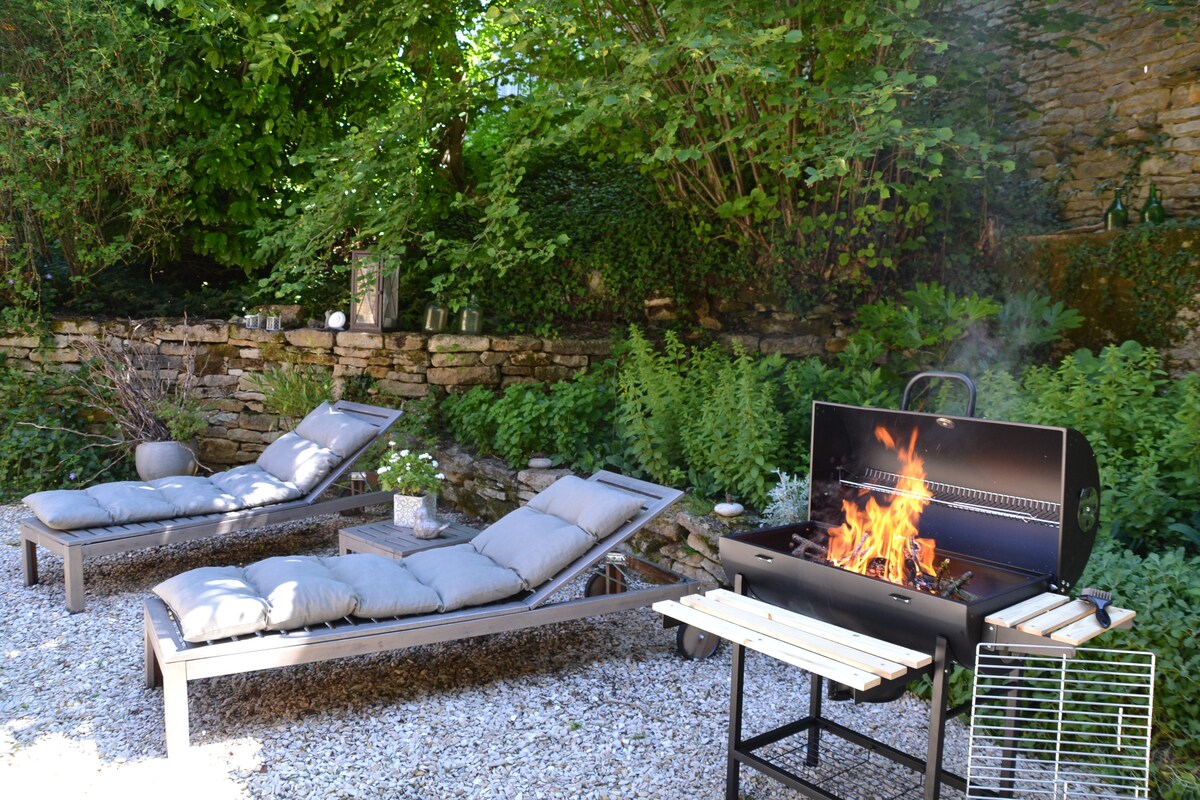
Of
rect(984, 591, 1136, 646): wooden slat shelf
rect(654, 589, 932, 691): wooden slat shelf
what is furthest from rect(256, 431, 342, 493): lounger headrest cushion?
rect(984, 591, 1136, 646): wooden slat shelf

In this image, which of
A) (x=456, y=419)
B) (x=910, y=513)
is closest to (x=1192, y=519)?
(x=910, y=513)

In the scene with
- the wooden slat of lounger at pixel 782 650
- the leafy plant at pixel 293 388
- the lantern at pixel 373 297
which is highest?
the lantern at pixel 373 297

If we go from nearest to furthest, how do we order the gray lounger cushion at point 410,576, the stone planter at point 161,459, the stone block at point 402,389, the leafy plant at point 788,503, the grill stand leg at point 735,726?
the grill stand leg at point 735,726 < the gray lounger cushion at point 410,576 < the leafy plant at point 788,503 < the stone planter at point 161,459 < the stone block at point 402,389

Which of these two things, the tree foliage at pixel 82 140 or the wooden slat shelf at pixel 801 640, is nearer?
the wooden slat shelf at pixel 801 640

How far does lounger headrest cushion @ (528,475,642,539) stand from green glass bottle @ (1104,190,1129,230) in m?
4.75

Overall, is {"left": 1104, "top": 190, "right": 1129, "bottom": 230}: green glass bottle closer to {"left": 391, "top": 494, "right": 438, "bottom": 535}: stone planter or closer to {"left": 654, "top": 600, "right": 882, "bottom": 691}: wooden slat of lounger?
{"left": 391, "top": 494, "right": 438, "bottom": 535}: stone planter

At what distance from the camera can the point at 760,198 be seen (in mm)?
6852

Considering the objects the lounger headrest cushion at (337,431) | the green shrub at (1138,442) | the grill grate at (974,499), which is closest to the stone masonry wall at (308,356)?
the lounger headrest cushion at (337,431)

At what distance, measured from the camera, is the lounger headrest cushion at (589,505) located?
12.8 feet

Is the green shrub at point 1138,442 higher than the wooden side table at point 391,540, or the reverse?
the green shrub at point 1138,442

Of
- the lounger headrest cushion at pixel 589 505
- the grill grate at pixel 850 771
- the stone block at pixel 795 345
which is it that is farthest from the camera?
the stone block at pixel 795 345

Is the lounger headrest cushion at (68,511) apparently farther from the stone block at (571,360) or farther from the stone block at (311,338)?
the stone block at (571,360)

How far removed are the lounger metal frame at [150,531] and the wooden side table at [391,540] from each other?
1.75 feet

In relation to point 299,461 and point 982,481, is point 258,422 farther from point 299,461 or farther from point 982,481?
point 982,481
